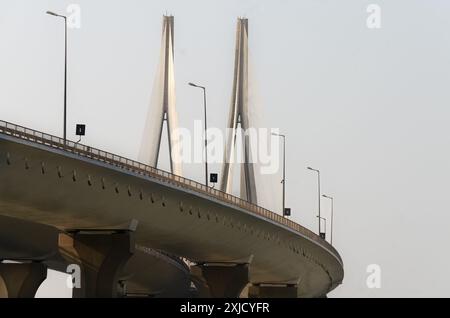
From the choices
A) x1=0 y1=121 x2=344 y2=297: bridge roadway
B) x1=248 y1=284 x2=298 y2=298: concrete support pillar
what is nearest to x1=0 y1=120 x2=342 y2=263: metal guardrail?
x1=0 y1=121 x2=344 y2=297: bridge roadway

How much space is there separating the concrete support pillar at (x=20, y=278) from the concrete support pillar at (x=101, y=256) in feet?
69.2

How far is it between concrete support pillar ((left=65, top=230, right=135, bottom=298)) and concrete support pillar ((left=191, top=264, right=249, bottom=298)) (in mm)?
25114

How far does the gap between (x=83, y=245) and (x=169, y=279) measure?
5449cm

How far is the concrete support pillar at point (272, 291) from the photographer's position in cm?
14076

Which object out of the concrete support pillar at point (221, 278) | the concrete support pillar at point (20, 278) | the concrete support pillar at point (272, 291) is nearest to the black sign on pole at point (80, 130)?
the concrete support pillar at point (20, 278)

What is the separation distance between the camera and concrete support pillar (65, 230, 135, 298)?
310 feet

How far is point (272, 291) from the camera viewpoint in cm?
14188

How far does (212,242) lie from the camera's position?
109375 millimetres

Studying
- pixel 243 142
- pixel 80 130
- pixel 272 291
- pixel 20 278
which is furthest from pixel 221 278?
pixel 80 130

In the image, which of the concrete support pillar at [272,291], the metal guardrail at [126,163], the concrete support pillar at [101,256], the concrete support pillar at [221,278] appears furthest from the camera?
the concrete support pillar at [272,291]

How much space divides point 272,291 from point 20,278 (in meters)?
34.6

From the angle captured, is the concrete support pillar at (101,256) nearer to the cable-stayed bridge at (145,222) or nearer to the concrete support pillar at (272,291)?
the cable-stayed bridge at (145,222)

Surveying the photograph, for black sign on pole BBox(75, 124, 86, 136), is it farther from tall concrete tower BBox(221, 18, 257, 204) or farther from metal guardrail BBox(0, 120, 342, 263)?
tall concrete tower BBox(221, 18, 257, 204)
